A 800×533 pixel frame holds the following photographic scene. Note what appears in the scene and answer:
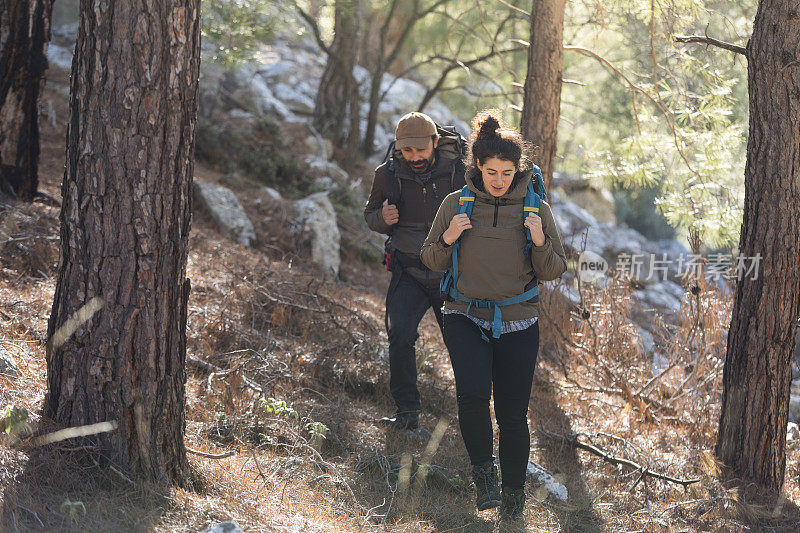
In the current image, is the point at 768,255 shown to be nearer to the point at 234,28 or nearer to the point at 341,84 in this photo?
the point at 234,28

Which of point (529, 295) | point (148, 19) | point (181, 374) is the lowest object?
point (181, 374)

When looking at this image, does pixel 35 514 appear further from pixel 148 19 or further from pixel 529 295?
pixel 529 295

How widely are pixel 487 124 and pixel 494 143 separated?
7.1 inches

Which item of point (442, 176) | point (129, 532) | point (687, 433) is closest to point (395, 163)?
point (442, 176)

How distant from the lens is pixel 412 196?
4.73m

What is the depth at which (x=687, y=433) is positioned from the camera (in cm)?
610

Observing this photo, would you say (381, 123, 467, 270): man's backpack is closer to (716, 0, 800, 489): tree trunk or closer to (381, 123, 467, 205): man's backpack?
(381, 123, 467, 205): man's backpack

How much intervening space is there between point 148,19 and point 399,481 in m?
2.74

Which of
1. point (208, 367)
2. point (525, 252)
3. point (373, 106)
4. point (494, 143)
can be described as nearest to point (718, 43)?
point (494, 143)

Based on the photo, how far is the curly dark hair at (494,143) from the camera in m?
3.58

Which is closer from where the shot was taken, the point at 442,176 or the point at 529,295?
the point at 529,295

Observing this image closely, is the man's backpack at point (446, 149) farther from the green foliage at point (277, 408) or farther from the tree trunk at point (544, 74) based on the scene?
the tree trunk at point (544, 74)

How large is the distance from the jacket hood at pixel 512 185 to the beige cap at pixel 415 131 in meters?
0.86

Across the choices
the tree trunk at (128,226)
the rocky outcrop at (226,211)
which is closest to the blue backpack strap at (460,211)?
the tree trunk at (128,226)
